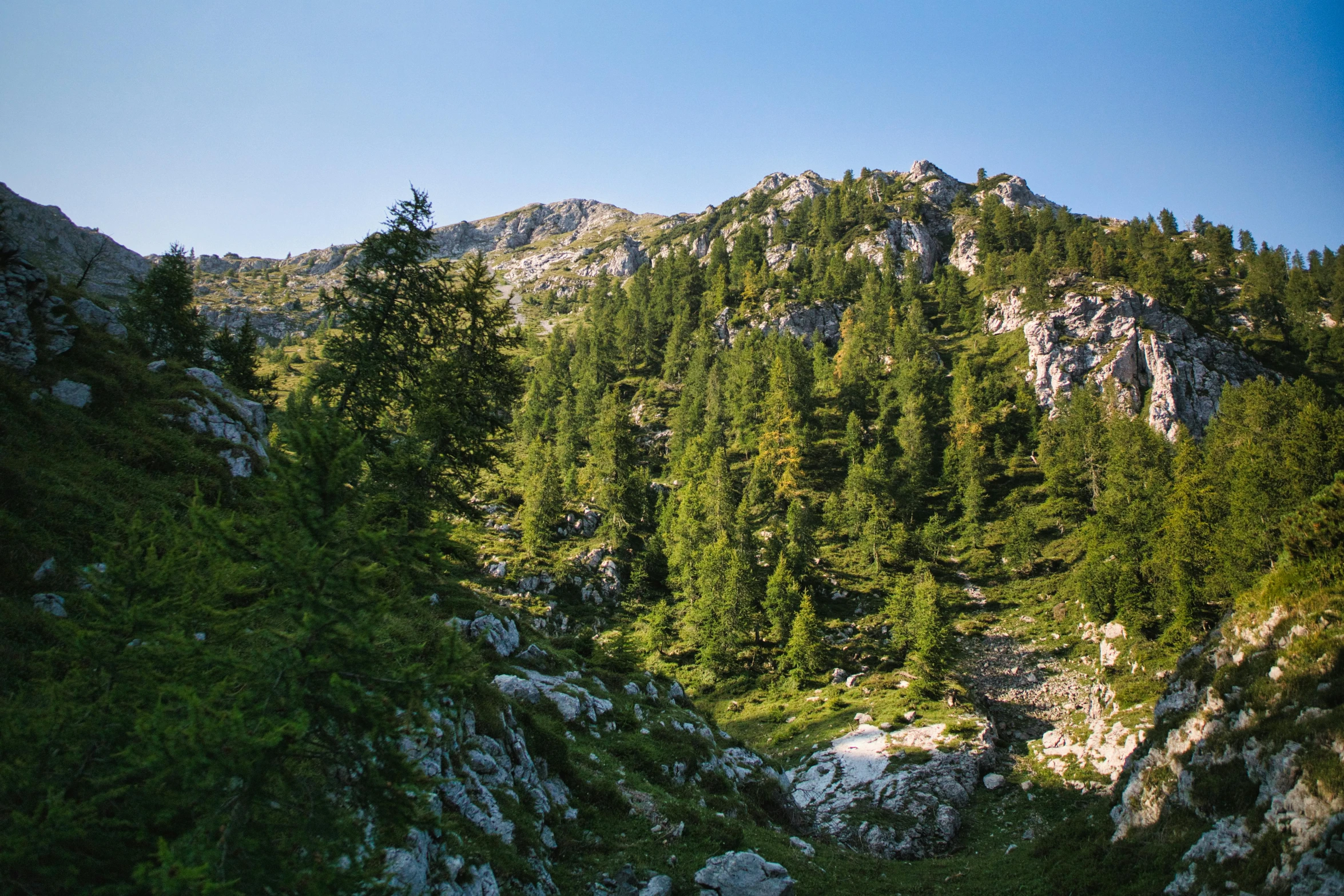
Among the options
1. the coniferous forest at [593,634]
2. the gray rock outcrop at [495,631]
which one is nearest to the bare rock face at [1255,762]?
the coniferous forest at [593,634]

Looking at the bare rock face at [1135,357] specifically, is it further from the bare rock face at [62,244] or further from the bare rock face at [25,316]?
the bare rock face at [62,244]

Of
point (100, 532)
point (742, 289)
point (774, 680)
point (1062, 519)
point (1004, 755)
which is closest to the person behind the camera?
point (100, 532)

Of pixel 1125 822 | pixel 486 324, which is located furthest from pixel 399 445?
pixel 1125 822

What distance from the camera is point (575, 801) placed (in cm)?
1642

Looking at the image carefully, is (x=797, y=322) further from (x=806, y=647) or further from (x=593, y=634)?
(x=593, y=634)

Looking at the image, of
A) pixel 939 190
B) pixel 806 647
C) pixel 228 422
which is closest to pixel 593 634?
pixel 806 647

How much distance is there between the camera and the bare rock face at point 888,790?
84.0ft

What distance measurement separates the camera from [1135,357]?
10012 cm

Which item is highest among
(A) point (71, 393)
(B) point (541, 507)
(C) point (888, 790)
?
(A) point (71, 393)

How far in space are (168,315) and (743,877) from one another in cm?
5263

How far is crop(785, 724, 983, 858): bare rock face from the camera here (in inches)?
1008

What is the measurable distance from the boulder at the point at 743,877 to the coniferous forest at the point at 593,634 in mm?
491

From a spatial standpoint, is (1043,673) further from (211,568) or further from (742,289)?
(742,289)

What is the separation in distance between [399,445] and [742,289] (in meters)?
127
